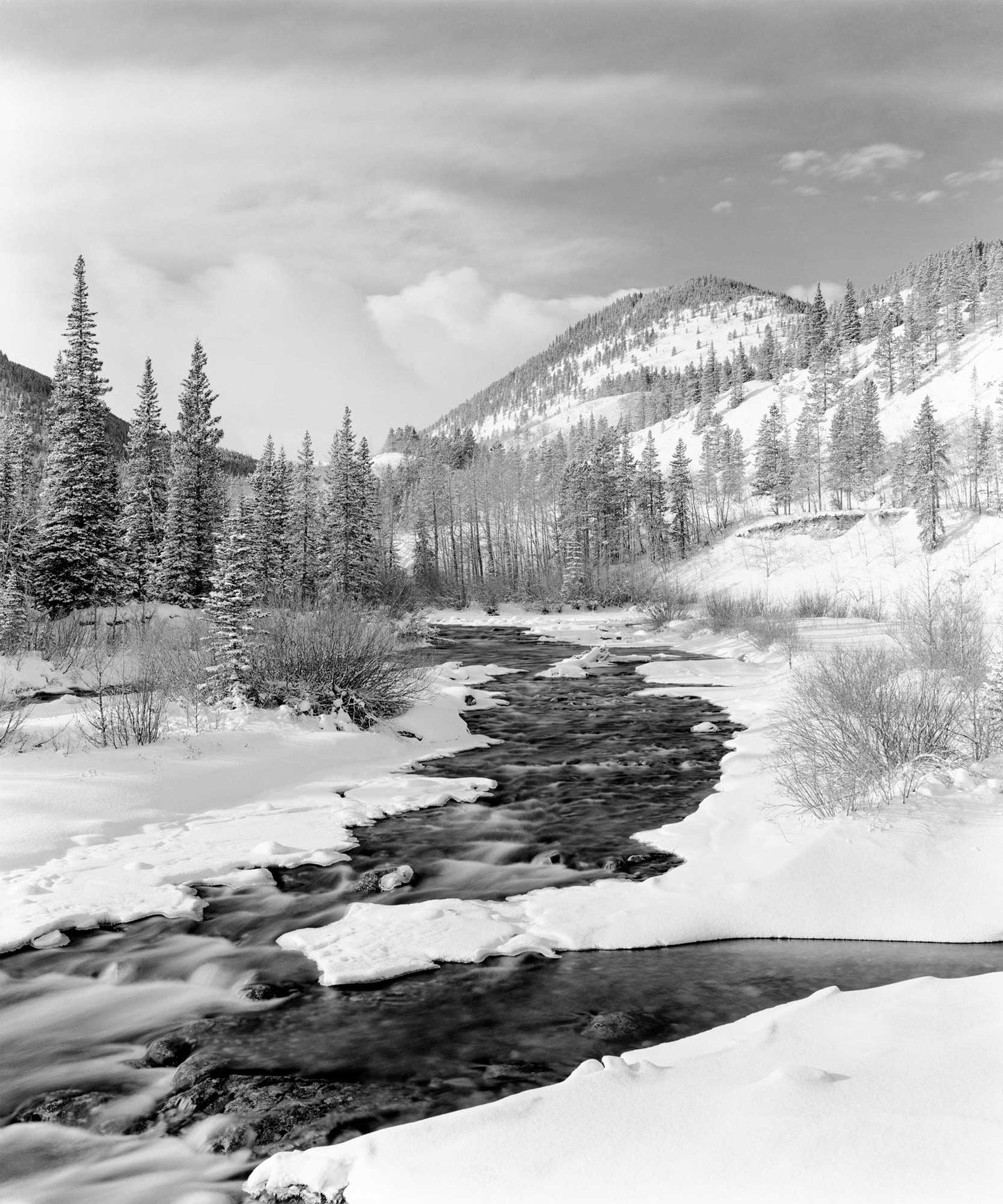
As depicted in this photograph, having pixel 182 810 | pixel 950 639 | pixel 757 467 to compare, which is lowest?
pixel 182 810

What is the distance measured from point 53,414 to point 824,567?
5028 centimetres

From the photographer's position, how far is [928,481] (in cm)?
5266

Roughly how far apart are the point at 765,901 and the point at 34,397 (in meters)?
153

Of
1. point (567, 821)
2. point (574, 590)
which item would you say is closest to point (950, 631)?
point (567, 821)

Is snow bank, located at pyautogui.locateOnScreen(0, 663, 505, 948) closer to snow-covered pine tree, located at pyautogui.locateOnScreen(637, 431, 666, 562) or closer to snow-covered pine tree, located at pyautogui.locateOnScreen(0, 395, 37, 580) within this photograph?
snow-covered pine tree, located at pyautogui.locateOnScreen(0, 395, 37, 580)

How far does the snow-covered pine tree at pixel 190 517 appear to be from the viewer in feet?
114

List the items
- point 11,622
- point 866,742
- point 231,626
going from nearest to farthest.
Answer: point 866,742 → point 231,626 → point 11,622

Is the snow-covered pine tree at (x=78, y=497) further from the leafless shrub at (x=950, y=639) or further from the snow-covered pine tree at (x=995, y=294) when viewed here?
the snow-covered pine tree at (x=995, y=294)

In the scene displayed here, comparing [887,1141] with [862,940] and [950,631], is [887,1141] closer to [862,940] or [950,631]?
[862,940]

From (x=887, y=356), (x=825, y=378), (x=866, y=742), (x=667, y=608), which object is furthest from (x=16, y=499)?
(x=887, y=356)

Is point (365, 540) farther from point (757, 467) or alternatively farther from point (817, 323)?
point (817, 323)

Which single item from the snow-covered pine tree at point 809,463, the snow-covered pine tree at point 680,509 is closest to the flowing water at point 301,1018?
the snow-covered pine tree at point 680,509

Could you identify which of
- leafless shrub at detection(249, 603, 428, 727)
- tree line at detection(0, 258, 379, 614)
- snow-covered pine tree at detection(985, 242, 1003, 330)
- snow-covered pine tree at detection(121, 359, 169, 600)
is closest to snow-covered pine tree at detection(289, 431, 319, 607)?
tree line at detection(0, 258, 379, 614)

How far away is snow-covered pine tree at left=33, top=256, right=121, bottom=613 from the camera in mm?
27719
